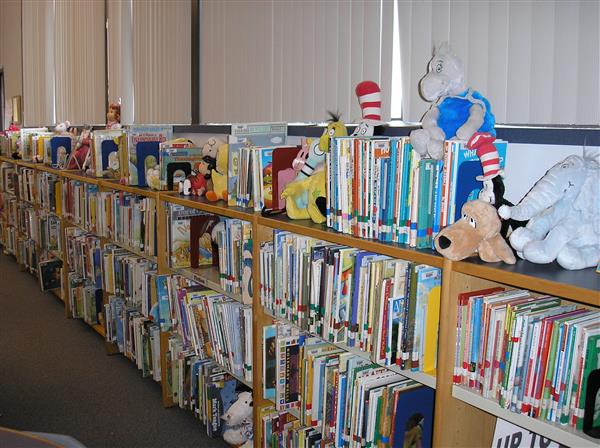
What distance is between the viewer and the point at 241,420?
259cm

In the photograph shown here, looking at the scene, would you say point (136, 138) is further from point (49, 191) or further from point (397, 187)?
point (397, 187)

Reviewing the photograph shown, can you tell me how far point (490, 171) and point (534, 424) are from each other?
621 mm

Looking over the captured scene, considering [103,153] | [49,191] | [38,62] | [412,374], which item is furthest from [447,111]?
[38,62]

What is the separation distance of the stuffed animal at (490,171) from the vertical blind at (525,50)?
1.28 ft

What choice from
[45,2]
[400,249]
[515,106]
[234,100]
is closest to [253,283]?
[400,249]

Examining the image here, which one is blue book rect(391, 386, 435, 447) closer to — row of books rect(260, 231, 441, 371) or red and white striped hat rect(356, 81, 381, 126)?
Answer: row of books rect(260, 231, 441, 371)

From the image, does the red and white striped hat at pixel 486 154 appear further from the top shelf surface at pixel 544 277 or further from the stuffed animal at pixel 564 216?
the top shelf surface at pixel 544 277

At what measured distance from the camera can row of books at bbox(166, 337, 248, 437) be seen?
8.89 feet

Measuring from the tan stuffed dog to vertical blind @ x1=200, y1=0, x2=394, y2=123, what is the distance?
97cm

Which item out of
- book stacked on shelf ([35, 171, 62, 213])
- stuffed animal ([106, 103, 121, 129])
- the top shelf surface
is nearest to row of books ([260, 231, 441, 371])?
the top shelf surface

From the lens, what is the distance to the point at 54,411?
9.89 feet

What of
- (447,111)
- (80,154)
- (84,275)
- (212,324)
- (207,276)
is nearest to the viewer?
(447,111)

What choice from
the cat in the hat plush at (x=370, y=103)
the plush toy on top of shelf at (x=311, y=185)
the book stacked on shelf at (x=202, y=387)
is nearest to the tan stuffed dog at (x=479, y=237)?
the plush toy on top of shelf at (x=311, y=185)

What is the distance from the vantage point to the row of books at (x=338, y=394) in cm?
180
